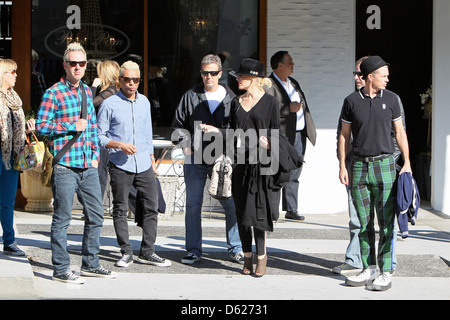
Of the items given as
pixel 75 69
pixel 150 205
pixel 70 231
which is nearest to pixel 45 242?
pixel 70 231

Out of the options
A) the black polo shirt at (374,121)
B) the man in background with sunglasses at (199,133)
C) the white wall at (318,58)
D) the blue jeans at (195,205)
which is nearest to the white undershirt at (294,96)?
the white wall at (318,58)

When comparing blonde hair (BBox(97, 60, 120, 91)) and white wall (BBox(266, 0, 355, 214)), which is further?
white wall (BBox(266, 0, 355, 214))

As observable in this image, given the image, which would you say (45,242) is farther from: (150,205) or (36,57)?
(36,57)

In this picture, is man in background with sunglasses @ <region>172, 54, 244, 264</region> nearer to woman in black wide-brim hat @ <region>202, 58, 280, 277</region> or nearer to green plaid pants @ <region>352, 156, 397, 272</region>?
woman in black wide-brim hat @ <region>202, 58, 280, 277</region>

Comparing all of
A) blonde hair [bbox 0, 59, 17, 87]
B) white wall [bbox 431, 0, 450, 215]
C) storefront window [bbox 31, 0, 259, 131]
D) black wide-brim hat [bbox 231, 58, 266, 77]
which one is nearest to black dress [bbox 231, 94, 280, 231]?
black wide-brim hat [bbox 231, 58, 266, 77]

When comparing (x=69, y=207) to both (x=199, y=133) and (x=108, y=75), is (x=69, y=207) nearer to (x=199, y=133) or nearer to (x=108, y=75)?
(x=199, y=133)

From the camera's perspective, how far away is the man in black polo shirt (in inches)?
271

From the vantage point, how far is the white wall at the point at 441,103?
37.4 ft

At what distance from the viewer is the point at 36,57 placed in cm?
1151

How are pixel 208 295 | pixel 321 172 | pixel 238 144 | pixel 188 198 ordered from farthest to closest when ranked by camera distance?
pixel 321 172 < pixel 188 198 < pixel 238 144 < pixel 208 295

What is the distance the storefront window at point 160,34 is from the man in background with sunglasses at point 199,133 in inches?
142

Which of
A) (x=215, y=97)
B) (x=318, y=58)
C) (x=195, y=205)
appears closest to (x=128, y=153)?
(x=195, y=205)

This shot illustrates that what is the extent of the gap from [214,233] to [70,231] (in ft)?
5.69

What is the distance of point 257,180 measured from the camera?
24.2ft
